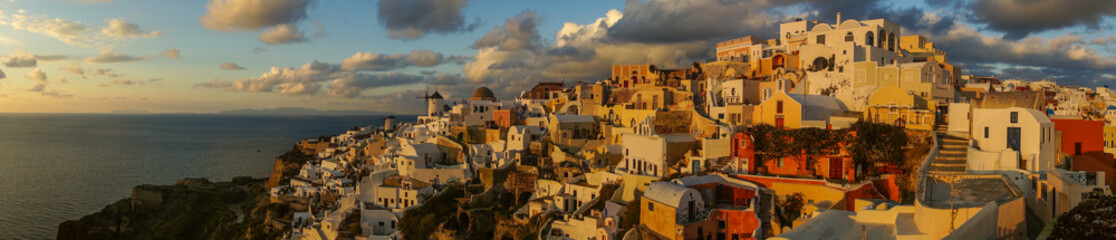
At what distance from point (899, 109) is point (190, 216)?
143 ft

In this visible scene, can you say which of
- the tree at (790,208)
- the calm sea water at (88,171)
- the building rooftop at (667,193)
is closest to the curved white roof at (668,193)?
the building rooftop at (667,193)

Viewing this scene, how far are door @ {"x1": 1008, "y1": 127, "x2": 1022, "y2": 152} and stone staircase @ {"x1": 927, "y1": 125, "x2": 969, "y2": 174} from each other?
124 cm

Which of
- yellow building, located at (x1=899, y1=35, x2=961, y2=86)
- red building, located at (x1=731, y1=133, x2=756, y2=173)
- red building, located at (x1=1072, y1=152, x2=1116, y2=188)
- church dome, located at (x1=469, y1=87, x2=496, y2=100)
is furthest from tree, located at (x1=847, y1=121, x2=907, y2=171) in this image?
church dome, located at (x1=469, y1=87, x2=496, y2=100)

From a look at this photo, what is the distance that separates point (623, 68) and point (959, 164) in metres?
29.4

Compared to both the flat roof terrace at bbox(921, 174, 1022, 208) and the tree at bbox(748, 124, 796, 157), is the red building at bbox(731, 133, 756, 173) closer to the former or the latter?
the tree at bbox(748, 124, 796, 157)

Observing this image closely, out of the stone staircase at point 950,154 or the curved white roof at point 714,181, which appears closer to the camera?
the stone staircase at point 950,154

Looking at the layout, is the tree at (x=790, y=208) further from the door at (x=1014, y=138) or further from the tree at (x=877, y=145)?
the door at (x=1014, y=138)

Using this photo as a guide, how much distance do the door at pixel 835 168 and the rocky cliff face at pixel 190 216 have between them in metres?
28.9

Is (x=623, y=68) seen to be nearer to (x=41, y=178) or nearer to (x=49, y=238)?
(x=49, y=238)

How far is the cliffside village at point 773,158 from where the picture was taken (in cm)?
1662

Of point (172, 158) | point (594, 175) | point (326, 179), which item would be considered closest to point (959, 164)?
point (594, 175)

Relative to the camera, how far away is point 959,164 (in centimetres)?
2009

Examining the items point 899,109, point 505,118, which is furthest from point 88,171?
point 899,109

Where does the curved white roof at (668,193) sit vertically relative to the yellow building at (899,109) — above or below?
below
